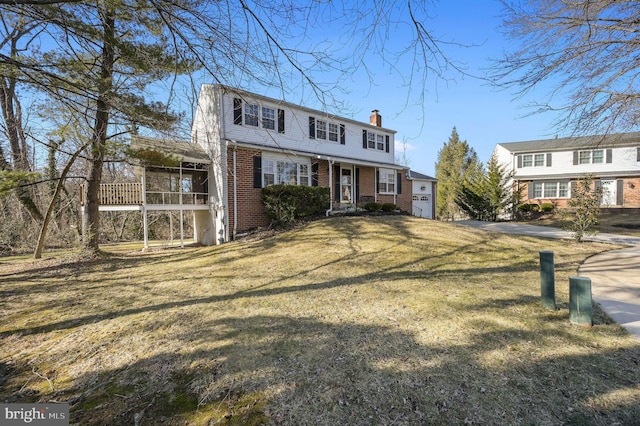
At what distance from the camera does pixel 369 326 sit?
4012mm

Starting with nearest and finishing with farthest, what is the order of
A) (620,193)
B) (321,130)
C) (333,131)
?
(321,130) → (333,131) → (620,193)

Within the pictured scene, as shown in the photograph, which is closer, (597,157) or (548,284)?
(548,284)

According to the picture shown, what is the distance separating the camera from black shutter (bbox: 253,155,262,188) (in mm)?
12875

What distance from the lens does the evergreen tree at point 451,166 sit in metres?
33.7

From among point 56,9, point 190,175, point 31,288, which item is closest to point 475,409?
point 56,9

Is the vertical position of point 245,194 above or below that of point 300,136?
below

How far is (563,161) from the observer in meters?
25.5

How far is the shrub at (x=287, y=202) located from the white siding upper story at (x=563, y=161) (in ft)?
64.7

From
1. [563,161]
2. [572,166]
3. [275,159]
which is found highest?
[563,161]

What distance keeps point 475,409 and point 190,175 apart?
15.2 m

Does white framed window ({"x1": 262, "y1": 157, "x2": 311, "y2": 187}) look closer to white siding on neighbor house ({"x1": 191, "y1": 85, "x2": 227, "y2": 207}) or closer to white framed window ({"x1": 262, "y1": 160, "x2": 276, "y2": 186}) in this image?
white framed window ({"x1": 262, "y1": 160, "x2": 276, "y2": 186})

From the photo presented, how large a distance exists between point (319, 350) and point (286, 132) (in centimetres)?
1226

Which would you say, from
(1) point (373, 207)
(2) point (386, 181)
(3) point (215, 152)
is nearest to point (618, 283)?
(1) point (373, 207)

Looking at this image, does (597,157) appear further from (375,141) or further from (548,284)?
(548,284)
